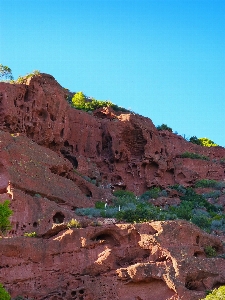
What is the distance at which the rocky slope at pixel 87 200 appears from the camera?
18.6 metres

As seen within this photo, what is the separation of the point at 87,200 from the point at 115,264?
10.2 metres

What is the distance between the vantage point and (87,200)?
2942 centimetres

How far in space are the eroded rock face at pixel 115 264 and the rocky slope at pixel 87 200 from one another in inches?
1.3

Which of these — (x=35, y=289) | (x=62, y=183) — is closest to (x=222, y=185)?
(x=62, y=183)

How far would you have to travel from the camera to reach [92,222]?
21.3 meters

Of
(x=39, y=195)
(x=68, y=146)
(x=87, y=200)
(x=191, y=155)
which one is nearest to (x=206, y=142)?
(x=191, y=155)

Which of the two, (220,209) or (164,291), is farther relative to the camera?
(220,209)

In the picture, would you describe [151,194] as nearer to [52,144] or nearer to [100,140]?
[100,140]

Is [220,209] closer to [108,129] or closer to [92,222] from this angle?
[108,129]

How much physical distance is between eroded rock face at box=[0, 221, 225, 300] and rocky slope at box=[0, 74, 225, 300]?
0.11 feet

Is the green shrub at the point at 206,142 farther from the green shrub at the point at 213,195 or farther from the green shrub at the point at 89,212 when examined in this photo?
the green shrub at the point at 89,212

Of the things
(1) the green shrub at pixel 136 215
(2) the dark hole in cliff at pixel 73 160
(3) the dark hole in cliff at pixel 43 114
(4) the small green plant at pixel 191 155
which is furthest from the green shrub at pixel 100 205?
(4) the small green plant at pixel 191 155

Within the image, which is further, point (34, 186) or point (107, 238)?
point (34, 186)

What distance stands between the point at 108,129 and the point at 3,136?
12995 mm
